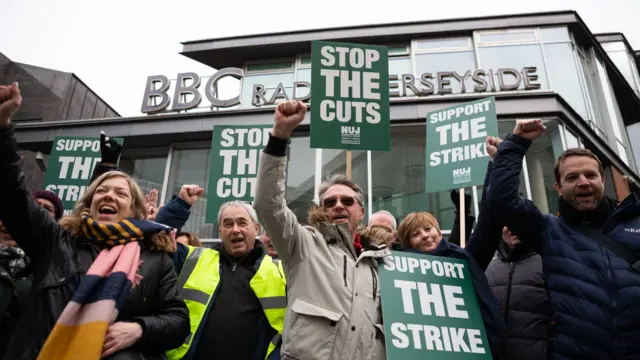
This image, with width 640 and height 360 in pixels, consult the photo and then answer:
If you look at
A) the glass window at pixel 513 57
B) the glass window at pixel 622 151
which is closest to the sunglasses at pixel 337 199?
the glass window at pixel 513 57

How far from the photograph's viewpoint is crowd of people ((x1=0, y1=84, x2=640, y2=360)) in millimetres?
1721

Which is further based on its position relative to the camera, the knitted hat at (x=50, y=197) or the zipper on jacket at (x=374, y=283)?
the knitted hat at (x=50, y=197)

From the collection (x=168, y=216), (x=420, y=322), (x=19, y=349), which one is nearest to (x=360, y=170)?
(x=168, y=216)

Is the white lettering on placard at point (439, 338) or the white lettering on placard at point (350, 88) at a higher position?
the white lettering on placard at point (350, 88)

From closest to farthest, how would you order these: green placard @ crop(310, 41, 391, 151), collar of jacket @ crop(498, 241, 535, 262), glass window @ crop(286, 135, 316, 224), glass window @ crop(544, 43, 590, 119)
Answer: collar of jacket @ crop(498, 241, 535, 262) < green placard @ crop(310, 41, 391, 151) < glass window @ crop(286, 135, 316, 224) < glass window @ crop(544, 43, 590, 119)

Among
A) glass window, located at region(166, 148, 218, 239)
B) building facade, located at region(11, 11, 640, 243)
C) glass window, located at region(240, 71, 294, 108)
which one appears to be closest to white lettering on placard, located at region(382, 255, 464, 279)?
building facade, located at region(11, 11, 640, 243)

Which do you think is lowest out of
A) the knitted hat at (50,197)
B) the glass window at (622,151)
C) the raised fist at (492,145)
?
the knitted hat at (50,197)

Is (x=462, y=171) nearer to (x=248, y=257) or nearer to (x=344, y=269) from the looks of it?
(x=248, y=257)

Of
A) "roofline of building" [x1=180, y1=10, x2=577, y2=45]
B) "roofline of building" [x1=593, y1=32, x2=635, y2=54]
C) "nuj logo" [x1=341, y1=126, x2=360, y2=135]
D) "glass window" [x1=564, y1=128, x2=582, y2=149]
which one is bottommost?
"nuj logo" [x1=341, y1=126, x2=360, y2=135]

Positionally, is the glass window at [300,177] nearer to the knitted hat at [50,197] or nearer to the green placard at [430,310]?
the knitted hat at [50,197]

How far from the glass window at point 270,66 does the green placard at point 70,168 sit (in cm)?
665

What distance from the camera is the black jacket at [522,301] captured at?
224 centimetres

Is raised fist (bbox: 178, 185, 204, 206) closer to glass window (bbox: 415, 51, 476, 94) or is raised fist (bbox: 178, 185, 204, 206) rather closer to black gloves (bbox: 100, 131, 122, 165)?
black gloves (bbox: 100, 131, 122, 165)

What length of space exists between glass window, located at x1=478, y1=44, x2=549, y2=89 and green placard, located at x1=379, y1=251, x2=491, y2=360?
981 cm
